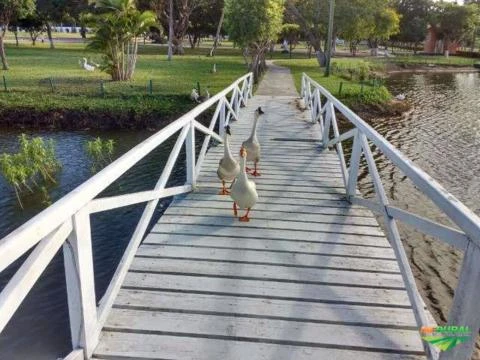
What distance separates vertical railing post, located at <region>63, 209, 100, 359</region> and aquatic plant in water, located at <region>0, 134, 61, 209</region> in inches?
268

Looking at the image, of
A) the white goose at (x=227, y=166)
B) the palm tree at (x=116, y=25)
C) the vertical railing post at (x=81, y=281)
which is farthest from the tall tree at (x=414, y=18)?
the vertical railing post at (x=81, y=281)

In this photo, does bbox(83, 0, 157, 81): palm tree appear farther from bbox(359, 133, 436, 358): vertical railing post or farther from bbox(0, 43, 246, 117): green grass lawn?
bbox(359, 133, 436, 358): vertical railing post

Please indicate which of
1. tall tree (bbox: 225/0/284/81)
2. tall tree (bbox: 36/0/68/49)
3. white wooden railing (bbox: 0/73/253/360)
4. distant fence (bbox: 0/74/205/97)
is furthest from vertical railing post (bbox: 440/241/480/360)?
tall tree (bbox: 36/0/68/49)

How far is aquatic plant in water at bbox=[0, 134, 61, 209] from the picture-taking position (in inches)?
340

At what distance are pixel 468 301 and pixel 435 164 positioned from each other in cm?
1128

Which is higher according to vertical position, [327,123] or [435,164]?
[327,123]

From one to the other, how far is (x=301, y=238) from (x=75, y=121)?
12748 millimetres

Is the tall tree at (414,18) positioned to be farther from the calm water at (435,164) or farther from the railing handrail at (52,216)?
the railing handrail at (52,216)

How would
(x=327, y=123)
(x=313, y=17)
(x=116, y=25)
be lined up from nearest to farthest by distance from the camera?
(x=327, y=123), (x=116, y=25), (x=313, y=17)

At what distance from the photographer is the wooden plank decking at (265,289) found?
9.46 feet

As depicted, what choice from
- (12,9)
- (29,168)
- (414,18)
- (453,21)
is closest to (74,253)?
(29,168)

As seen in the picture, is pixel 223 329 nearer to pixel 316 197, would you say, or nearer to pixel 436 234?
pixel 436 234

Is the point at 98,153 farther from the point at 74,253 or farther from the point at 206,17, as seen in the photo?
the point at 206,17

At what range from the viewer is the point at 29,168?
9016mm
